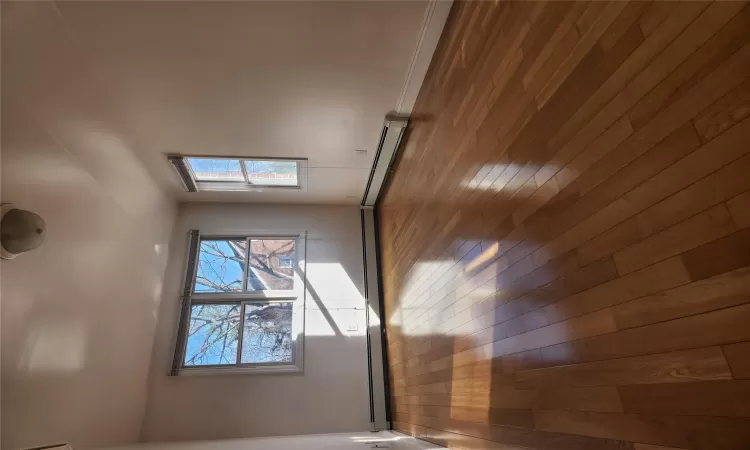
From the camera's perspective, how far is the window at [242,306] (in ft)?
14.5

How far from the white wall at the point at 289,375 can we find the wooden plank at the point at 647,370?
3.21 metres

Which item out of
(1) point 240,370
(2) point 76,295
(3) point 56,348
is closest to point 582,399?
(3) point 56,348

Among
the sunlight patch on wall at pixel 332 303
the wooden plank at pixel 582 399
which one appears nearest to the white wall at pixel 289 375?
the sunlight patch on wall at pixel 332 303

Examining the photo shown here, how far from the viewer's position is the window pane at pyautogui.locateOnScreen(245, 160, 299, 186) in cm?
449

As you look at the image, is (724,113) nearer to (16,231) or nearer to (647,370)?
(647,370)

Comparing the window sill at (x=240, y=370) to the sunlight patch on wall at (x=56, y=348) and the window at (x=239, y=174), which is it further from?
the window at (x=239, y=174)

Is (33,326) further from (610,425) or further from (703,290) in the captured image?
(703,290)

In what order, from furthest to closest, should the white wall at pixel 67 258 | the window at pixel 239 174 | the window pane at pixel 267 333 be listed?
the window pane at pixel 267 333 → the window at pixel 239 174 → the white wall at pixel 67 258

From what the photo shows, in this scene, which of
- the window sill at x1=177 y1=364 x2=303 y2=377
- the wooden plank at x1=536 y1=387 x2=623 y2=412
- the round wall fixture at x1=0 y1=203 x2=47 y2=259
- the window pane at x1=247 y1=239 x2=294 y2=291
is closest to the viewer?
the wooden plank at x1=536 y1=387 x2=623 y2=412

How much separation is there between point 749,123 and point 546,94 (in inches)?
32.3

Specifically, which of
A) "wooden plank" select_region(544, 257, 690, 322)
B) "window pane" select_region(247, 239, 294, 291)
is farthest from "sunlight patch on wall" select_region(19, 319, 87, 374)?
"wooden plank" select_region(544, 257, 690, 322)

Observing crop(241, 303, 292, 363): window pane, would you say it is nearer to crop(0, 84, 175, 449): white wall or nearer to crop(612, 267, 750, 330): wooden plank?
crop(0, 84, 175, 449): white wall

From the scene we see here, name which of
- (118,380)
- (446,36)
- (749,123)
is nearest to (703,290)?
(749,123)

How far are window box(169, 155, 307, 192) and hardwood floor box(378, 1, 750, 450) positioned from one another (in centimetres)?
249
